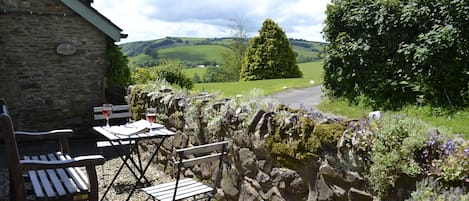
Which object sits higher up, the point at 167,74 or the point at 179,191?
the point at 167,74

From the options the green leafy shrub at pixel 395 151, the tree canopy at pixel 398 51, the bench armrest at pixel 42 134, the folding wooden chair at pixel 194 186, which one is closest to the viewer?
the green leafy shrub at pixel 395 151

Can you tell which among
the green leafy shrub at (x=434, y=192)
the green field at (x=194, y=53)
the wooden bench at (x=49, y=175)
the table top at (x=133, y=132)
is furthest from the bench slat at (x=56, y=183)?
the green field at (x=194, y=53)

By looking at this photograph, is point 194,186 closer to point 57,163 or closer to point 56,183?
point 56,183

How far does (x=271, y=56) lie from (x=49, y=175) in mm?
18346

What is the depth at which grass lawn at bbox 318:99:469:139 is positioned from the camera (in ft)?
21.3

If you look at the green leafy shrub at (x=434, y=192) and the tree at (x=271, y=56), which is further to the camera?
the tree at (x=271, y=56)

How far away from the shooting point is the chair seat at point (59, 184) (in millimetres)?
3461

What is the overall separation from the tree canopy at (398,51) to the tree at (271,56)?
36.2 feet

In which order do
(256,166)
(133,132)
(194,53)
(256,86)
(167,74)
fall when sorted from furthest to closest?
(194,53), (256,86), (167,74), (133,132), (256,166)

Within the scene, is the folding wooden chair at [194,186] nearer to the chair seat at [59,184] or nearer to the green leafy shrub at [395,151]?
the chair seat at [59,184]

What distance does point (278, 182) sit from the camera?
4277 mm

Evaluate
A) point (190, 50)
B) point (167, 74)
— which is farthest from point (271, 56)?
point (190, 50)

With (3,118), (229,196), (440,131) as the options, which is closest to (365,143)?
(440,131)

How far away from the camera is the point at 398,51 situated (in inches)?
321
